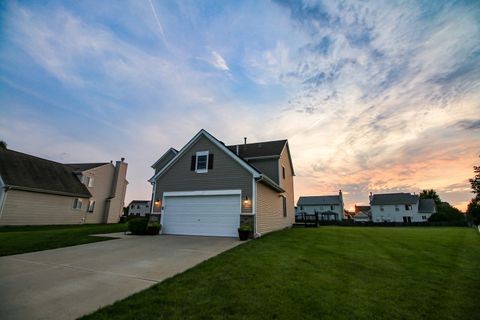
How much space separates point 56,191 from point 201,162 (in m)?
15.9

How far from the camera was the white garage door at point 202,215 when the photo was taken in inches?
466

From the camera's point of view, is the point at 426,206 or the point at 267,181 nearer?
the point at 267,181

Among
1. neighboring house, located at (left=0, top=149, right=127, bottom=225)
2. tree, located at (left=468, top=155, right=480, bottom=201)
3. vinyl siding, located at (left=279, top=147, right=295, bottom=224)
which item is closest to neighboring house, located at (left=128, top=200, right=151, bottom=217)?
neighboring house, located at (left=0, top=149, right=127, bottom=225)

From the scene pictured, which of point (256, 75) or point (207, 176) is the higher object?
point (256, 75)

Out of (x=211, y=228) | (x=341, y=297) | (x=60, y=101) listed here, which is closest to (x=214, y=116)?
(x=211, y=228)

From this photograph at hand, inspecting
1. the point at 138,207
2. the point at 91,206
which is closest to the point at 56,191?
the point at 91,206

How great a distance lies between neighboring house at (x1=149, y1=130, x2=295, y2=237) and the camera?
1175 cm

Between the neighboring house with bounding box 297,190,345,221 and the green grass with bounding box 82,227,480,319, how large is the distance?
48.5m

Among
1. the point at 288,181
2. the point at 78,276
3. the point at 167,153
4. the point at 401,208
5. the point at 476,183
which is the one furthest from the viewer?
the point at 401,208

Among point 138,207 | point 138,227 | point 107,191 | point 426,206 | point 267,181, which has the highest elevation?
point 107,191

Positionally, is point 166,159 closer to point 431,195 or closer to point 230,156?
point 230,156

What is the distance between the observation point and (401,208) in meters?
46.3

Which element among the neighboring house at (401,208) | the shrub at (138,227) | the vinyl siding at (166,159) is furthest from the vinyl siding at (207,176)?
the neighboring house at (401,208)

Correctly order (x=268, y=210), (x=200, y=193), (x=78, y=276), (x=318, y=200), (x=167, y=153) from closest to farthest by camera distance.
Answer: (x=78, y=276), (x=200, y=193), (x=268, y=210), (x=167, y=153), (x=318, y=200)
